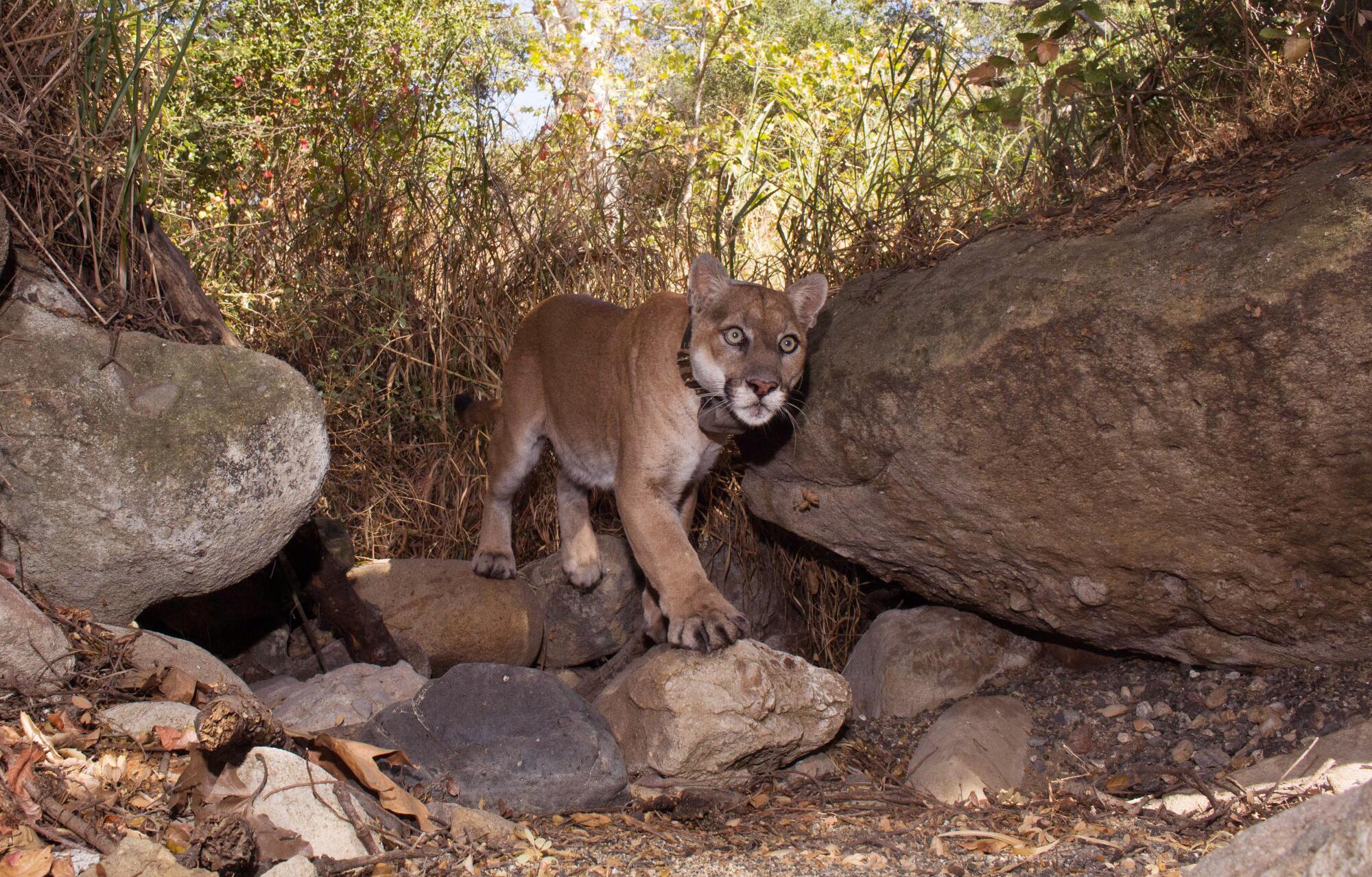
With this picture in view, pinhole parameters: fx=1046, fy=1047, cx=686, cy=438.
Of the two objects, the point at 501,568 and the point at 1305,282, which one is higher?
the point at 1305,282

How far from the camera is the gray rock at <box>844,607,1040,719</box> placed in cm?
505

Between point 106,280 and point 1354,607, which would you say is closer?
point 1354,607

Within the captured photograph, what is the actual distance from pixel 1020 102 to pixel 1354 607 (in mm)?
2476

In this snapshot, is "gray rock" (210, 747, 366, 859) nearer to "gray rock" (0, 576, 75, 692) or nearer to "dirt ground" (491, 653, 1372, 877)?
"dirt ground" (491, 653, 1372, 877)

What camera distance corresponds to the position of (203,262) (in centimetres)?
686

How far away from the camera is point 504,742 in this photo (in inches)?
151

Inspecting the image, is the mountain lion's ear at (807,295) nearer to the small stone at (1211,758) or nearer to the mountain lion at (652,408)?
the mountain lion at (652,408)

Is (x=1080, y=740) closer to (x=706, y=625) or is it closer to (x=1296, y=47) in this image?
(x=706, y=625)

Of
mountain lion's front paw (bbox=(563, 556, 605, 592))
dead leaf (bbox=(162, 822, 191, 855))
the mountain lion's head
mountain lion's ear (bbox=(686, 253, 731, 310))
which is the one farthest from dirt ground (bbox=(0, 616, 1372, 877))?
mountain lion's ear (bbox=(686, 253, 731, 310))

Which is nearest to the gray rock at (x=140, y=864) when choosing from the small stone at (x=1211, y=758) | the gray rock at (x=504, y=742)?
the gray rock at (x=504, y=742)

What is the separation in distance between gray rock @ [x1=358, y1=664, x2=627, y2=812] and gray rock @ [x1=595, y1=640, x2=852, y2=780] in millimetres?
237

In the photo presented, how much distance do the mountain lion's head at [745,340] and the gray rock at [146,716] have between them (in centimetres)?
242

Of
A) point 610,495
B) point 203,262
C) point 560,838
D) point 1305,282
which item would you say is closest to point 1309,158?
point 1305,282

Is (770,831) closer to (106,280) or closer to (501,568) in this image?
(501,568)
